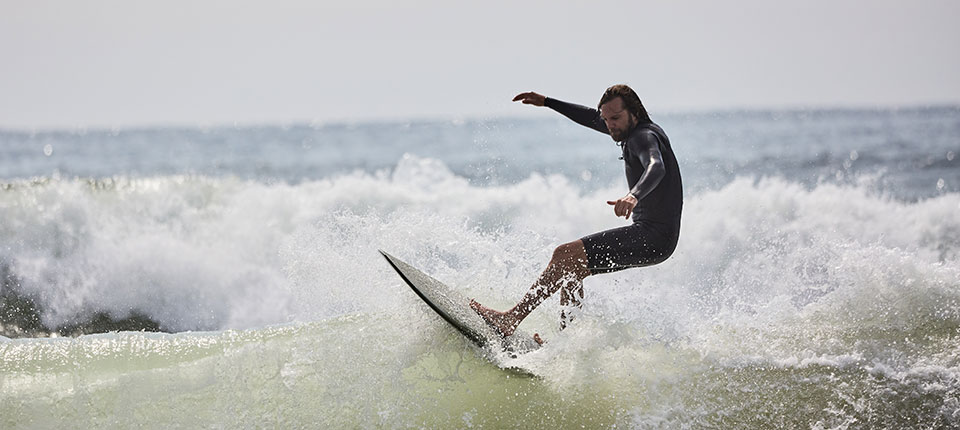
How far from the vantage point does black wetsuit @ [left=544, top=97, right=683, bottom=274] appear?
494 centimetres

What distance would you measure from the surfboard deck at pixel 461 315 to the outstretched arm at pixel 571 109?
4.55 feet

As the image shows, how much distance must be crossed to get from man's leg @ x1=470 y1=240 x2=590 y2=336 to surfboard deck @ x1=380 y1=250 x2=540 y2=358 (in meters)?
0.07

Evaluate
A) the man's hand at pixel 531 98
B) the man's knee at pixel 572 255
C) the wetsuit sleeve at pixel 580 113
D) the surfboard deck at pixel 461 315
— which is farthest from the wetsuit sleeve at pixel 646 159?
the surfboard deck at pixel 461 315

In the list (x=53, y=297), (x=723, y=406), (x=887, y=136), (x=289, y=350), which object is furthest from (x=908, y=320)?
(x=887, y=136)

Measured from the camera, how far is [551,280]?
4957 millimetres

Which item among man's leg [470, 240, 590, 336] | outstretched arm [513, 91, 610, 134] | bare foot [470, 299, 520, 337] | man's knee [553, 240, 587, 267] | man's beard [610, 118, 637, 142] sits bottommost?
bare foot [470, 299, 520, 337]

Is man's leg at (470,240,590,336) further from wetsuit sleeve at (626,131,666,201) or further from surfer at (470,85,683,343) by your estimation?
wetsuit sleeve at (626,131,666,201)

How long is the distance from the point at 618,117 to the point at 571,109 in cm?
62

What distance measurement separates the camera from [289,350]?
5.15 meters

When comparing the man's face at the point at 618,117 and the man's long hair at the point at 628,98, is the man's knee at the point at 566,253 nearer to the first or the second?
the man's face at the point at 618,117

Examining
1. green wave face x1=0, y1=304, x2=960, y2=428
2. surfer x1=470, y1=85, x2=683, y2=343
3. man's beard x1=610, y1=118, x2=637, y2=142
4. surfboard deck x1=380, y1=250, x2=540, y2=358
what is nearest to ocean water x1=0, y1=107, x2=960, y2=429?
green wave face x1=0, y1=304, x2=960, y2=428

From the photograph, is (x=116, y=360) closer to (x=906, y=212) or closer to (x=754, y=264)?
(x=754, y=264)

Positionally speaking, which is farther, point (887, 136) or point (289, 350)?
point (887, 136)

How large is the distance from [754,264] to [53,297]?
6785 millimetres
